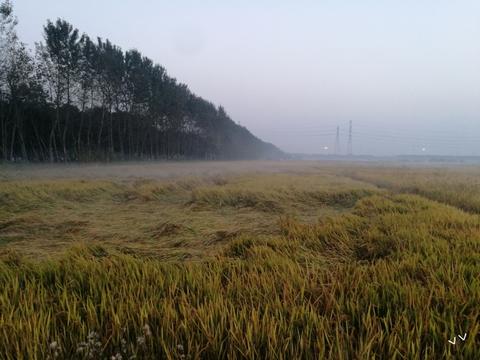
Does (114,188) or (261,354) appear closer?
(261,354)

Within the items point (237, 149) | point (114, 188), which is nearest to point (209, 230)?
point (114, 188)

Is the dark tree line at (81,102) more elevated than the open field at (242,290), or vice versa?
the dark tree line at (81,102)

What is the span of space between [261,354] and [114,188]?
10197 millimetres

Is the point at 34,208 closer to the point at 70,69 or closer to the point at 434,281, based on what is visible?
the point at 434,281

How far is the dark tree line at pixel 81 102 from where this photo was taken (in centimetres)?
2375

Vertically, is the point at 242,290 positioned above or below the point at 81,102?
below

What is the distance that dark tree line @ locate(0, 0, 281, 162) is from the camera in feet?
77.9

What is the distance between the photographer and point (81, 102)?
2978cm

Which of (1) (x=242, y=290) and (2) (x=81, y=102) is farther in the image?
(2) (x=81, y=102)

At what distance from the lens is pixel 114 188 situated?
10.1m

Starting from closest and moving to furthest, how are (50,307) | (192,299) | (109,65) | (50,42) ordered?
(50,307) < (192,299) < (50,42) < (109,65)

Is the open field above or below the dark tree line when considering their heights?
below

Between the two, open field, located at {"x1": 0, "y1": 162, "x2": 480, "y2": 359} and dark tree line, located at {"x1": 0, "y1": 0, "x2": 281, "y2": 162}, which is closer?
open field, located at {"x1": 0, "y1": 162, "x2": 480, "y2": 359}

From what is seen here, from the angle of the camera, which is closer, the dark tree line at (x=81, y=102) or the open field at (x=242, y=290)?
the open field at (x=242, y=290)
